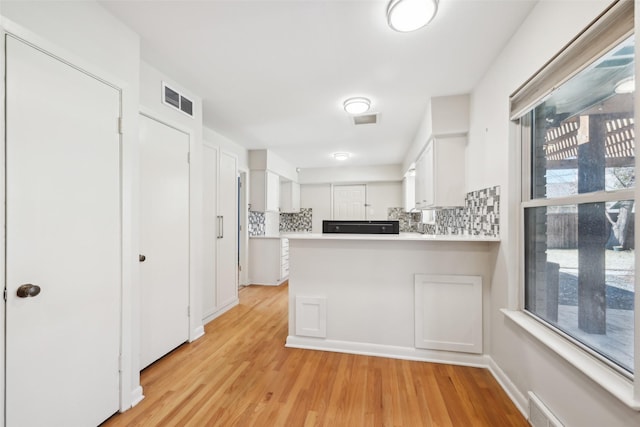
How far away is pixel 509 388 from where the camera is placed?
5.99 feet

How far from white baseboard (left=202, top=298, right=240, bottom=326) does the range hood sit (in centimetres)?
182

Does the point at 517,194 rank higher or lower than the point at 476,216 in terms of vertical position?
higher

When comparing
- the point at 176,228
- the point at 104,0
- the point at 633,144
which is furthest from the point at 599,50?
the point at 176,228

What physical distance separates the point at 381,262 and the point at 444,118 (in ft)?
5.34

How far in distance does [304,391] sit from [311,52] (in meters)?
2.48

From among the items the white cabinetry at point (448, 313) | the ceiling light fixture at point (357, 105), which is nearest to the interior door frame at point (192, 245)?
the ceiling light fixture at point (357, 105)

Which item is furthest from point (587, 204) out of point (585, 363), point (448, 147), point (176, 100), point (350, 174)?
point (350, 174)

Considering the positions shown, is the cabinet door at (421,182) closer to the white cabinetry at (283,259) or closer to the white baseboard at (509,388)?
the white baseboard at (509,388)

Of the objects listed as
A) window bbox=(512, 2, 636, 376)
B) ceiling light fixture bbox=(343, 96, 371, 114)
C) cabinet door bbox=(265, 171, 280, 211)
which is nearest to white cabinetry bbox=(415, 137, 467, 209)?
ceiling light fixture bbox=(343, 96, 371, 114)

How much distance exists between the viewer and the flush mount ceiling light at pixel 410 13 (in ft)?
4.81

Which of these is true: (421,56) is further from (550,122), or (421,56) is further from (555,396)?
(555,396)

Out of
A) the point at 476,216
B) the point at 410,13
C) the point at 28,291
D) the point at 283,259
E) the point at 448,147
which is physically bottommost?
the point at 283,259

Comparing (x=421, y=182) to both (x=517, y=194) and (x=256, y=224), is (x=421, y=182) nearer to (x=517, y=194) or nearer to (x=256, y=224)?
(x=517, y=194)

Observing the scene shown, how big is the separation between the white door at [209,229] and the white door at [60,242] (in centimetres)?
148
